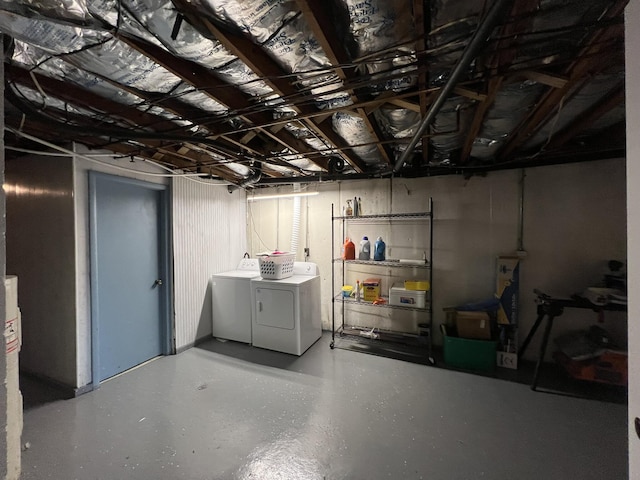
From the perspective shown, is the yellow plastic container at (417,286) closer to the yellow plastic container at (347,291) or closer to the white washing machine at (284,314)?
the yellow plastic container at (347,291)

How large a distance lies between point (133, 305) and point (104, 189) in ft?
4.09

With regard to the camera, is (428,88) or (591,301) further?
(591,301)

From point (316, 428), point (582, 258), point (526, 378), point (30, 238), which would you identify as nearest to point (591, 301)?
point (582, 258)

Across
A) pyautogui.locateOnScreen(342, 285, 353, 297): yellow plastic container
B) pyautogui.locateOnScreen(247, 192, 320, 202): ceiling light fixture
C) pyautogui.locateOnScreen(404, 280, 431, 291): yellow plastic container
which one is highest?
pyautogui.locateOnScreen(247, 192, 320, 202): ceiling light fixture

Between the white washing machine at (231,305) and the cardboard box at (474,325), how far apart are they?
2536mm

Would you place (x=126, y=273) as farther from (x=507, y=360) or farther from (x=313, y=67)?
(x=507, y=360)

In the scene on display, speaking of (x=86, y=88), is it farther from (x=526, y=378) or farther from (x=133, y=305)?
(x=526, y=378)

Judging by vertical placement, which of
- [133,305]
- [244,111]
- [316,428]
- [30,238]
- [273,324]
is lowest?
[316,428]

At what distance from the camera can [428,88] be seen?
1462 millimetres

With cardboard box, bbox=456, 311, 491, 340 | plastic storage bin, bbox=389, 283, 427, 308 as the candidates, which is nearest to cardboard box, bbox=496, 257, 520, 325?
cardboard box, bbox=456, 311, 491, 340

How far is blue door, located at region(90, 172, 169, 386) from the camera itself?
8.05 ft

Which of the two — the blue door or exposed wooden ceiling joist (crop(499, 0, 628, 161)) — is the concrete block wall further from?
the blue door

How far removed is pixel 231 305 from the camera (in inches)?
136

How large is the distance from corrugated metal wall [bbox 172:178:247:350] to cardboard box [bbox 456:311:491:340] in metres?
3.22
